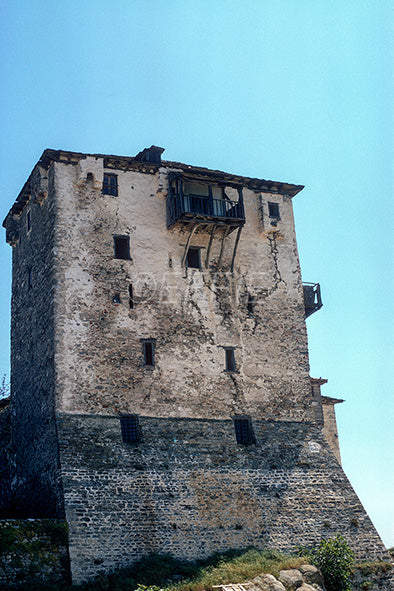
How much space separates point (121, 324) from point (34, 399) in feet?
15.1

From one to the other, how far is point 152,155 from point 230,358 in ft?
31.7

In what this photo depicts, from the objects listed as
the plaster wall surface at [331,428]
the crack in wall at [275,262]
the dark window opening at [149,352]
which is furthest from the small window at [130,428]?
the plaster wall surface at [331,428]

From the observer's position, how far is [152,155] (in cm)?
3475

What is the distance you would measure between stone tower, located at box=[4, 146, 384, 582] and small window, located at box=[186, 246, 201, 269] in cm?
13

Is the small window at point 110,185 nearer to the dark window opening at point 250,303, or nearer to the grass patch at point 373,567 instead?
the dark window opening at point 250,303

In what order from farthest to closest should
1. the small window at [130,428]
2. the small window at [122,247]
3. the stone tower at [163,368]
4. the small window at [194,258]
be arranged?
the small window at [194,258], the small window at [122,247], the small window at [130,428], the stone tower at [163,368]

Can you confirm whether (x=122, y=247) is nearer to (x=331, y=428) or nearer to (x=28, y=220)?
(x=28, y=220)

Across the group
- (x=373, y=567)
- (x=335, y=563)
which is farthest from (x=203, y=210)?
(x=373, y=567)

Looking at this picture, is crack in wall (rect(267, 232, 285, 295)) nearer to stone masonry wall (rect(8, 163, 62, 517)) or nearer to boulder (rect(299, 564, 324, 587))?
stone masonry wall (rect(8, 163, 62, 517))

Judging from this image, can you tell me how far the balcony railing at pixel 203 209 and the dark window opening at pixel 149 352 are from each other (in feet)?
17.7

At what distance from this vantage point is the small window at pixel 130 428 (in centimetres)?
2956

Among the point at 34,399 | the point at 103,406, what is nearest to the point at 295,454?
the point at 103,406

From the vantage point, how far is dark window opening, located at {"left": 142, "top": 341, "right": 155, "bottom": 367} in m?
31.2

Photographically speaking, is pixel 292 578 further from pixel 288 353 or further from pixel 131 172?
pixel 131 172
